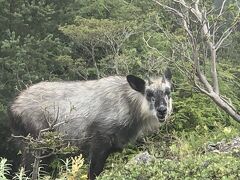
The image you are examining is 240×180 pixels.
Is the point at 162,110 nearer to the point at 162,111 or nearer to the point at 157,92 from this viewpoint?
the point at 162,111

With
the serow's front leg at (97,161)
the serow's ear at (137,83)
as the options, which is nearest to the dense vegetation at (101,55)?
the serow's front leg at (97,161)

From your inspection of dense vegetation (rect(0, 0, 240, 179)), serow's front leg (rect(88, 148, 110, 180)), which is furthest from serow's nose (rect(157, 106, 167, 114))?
serow's front leg (rect(88, 148, 110, 180))

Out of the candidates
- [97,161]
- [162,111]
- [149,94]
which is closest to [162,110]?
[162,111]

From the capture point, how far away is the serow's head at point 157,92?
25.0 ft

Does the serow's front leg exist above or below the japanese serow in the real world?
below

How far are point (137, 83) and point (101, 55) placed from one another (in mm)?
5461

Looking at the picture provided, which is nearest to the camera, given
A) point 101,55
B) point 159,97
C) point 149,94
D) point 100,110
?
point 159,97

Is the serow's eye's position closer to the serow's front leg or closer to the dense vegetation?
the dense vegetation

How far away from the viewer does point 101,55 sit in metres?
13.3

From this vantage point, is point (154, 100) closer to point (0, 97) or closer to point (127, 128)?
point (127, 128)

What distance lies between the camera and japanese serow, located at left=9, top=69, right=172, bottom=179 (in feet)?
26.0

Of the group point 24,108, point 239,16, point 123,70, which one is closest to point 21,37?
point 123,70

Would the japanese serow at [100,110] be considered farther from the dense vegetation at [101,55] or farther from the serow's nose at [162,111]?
the dense vegetation at [101,55]

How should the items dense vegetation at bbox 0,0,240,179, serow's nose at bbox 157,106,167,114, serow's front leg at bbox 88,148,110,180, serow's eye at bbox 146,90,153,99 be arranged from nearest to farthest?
serow's nose at bbox 157,106,167,114, serow's eye at bbox 146,90,153,99, serow's front leg at bbox 88,148,110,180, dense vegetation at bbox 0,0,240,179
